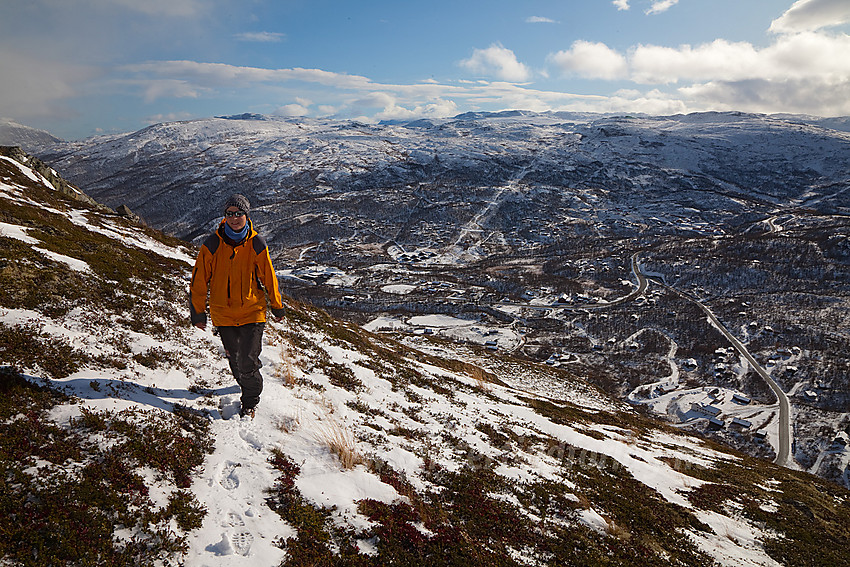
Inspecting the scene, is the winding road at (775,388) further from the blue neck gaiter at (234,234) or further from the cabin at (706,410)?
the blue neck gaiter at (234,234)

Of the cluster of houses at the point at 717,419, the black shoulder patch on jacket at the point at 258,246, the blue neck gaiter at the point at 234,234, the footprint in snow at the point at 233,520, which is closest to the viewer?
the footprint in snow at the point at 233,520

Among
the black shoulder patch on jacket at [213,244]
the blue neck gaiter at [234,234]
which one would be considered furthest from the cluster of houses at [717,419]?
the black shoulder patch on jacket at [213,244]

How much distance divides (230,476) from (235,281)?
375 cm

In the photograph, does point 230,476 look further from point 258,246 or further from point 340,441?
point 258,246

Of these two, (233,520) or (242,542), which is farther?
(233,520)

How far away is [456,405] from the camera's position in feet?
54.0

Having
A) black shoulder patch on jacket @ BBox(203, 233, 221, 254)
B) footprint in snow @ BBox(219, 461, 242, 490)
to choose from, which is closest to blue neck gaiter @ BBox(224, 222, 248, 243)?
black shoulder patch on jacket @ BBox(203, 233, 221, 254)

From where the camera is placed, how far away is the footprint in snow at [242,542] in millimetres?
5500

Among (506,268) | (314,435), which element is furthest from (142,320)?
(506,268)

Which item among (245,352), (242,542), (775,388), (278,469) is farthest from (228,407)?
(775,388)

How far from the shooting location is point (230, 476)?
701 cm

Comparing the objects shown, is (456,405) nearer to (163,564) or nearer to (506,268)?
(163,564)

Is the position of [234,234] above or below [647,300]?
above

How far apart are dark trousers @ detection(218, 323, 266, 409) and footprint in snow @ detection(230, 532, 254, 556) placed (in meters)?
3.55
